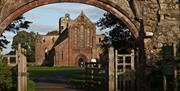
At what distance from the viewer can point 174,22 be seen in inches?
724

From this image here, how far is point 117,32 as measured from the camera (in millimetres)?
27891

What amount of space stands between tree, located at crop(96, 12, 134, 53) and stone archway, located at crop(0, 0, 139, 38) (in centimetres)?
826

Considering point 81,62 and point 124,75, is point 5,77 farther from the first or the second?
point 81,62

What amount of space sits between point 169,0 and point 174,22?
86cm

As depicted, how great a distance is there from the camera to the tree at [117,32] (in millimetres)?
27495

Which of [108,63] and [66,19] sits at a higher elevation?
[66,19]

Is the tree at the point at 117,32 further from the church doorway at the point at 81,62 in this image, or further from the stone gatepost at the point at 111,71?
the church doorway at the point at 81,62

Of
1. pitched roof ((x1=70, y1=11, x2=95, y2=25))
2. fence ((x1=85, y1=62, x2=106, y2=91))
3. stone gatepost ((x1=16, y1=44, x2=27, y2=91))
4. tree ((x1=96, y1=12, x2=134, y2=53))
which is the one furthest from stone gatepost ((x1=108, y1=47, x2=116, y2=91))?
pitched roof ((x1=70, y1=11, x2=95, y2=25))

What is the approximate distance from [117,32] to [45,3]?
993cm

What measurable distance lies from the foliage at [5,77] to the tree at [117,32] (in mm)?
10296

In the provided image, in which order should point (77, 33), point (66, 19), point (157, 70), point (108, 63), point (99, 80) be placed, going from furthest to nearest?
point (66, 19) → point (77, 33) → point (99, 80) → point (108, 63) → point (157, 70)

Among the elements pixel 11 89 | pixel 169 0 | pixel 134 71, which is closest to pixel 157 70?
pixel 134 71

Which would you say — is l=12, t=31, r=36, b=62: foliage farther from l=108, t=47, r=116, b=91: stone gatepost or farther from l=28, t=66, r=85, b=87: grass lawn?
l=108, t=47, r=116, b=91: stone gatepost

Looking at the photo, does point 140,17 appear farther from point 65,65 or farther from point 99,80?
point 65,65
